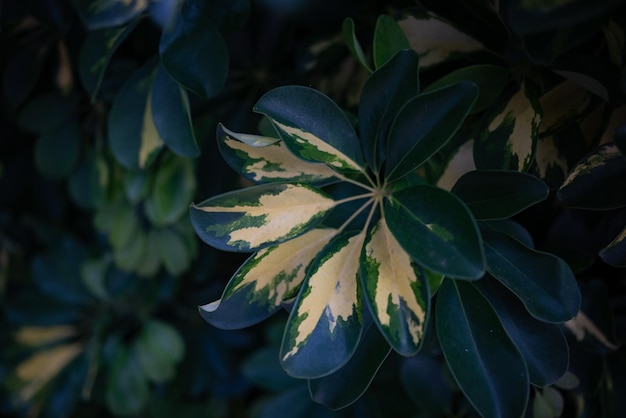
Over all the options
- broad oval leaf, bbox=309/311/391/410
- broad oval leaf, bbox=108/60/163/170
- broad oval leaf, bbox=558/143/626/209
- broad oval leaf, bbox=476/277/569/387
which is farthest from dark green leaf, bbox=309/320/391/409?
broad oval leaf, bbox=108/60/163/170

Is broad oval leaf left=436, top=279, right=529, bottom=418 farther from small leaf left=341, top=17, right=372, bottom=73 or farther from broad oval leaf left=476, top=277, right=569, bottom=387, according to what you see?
small leaf left=341, top=17, right=372, bottom=73

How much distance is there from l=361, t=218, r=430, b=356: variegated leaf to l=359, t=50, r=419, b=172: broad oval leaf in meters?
0.08

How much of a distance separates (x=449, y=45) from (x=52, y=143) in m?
0.64

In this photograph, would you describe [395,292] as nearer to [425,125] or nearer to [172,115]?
[425,125]

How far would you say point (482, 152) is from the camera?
1.66 ft

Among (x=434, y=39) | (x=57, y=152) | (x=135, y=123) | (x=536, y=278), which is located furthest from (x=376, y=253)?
(x=57, y=152)

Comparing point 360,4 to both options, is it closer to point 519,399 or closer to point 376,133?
point 376,133

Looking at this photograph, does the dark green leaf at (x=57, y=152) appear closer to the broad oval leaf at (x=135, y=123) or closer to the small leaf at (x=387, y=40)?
the broad oval leaf at (x=135, y=123)

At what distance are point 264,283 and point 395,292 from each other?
0.39ft

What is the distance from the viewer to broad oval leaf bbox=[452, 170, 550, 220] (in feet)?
1.38

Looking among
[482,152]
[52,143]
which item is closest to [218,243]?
[482,152]

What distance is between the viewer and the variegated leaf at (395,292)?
15.9 inches

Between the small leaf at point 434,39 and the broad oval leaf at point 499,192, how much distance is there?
166 millimetres

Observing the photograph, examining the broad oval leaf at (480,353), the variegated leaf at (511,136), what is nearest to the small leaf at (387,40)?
the variegated leaf at (511,136)
